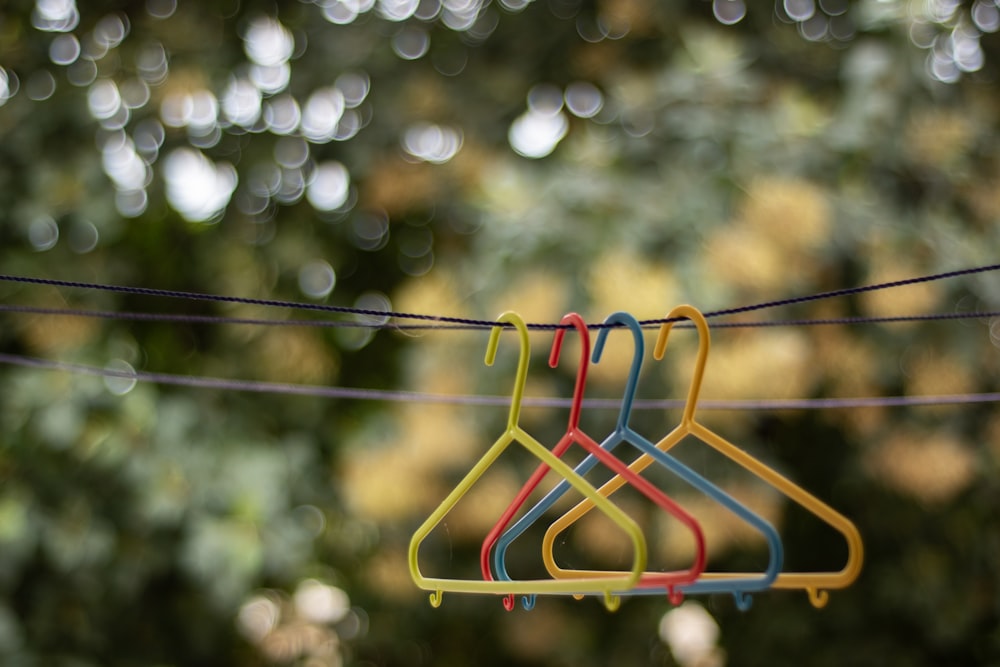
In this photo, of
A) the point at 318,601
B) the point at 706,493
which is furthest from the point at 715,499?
the point at 318,601

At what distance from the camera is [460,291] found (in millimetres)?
2043

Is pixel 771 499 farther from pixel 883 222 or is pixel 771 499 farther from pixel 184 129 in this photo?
pixel 184 129

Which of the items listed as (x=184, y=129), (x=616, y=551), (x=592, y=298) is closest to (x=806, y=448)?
(x=616, y=551)

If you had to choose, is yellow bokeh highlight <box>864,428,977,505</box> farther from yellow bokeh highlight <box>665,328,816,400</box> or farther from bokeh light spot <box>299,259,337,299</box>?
bokeh light spot <box>299,259,337,299</box>

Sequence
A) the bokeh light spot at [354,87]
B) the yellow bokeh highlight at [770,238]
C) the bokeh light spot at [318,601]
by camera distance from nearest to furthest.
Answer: the yellow bokeh highlight at [770,238] < the bokeh light spot at [318,601] < the bokeh light spot at [354,87]

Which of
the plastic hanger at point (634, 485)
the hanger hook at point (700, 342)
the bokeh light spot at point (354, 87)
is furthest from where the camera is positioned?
the bokeh light spot at point (354, 87)

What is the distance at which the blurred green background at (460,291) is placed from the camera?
1949mm

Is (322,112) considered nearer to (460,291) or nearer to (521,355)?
(460,291)

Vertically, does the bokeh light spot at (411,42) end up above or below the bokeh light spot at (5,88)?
above

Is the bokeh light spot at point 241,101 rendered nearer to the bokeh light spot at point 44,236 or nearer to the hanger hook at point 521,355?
the bokeh light spot at point 44,236

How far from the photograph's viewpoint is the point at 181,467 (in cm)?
216

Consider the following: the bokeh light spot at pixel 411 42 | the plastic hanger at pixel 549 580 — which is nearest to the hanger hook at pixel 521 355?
the plastic hanger at pixel 549 580

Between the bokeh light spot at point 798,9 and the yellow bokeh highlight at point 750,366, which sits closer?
the yellow bokeh highlight at point 750,366

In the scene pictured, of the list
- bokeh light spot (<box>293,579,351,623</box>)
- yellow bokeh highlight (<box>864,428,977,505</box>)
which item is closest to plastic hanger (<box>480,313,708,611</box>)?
yellow bokeh highlight (<box>864,428,977,505</box>)
